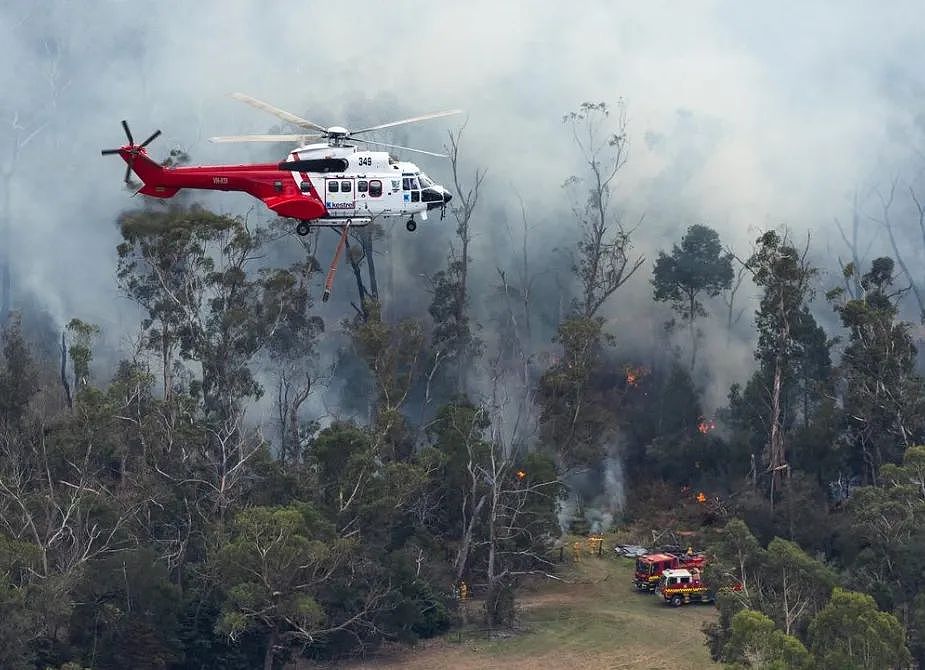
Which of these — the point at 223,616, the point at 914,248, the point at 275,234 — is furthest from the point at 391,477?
the point at 914,248

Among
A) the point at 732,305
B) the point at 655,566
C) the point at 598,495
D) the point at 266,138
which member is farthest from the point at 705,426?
the point at 266,138

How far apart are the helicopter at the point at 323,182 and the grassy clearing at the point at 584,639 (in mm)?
16985

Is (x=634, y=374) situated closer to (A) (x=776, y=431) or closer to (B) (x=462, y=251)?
(A) (x=776, y=431)

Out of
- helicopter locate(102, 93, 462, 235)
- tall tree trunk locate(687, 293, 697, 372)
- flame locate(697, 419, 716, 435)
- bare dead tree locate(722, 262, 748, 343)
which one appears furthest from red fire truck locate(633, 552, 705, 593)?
bare dead tree locate(722, 262, 748, 343)

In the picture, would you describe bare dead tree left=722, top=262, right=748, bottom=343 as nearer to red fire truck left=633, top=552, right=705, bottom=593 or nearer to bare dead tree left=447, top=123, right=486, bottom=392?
bare dead tree left=447, top=123, right=486, bottom=392

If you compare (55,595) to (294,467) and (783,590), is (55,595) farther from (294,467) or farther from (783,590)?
(783,590)

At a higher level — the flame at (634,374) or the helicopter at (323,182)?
the helicopter at (323,182)

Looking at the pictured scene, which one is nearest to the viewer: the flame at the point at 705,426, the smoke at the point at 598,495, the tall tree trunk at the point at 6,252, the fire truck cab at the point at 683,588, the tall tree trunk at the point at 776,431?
the fire truck cab at the point at 683,588

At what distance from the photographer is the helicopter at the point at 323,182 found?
191ft

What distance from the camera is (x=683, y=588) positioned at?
6869cm

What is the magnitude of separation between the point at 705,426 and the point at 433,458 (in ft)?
62.4

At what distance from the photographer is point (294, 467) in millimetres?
71500

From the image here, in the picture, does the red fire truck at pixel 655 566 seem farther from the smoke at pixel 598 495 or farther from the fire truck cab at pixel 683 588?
the smoke at pixel 598 495

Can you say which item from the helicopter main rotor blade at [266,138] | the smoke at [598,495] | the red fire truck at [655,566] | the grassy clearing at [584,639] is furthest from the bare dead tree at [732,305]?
the helicopter main rotor blade at [266,138]
